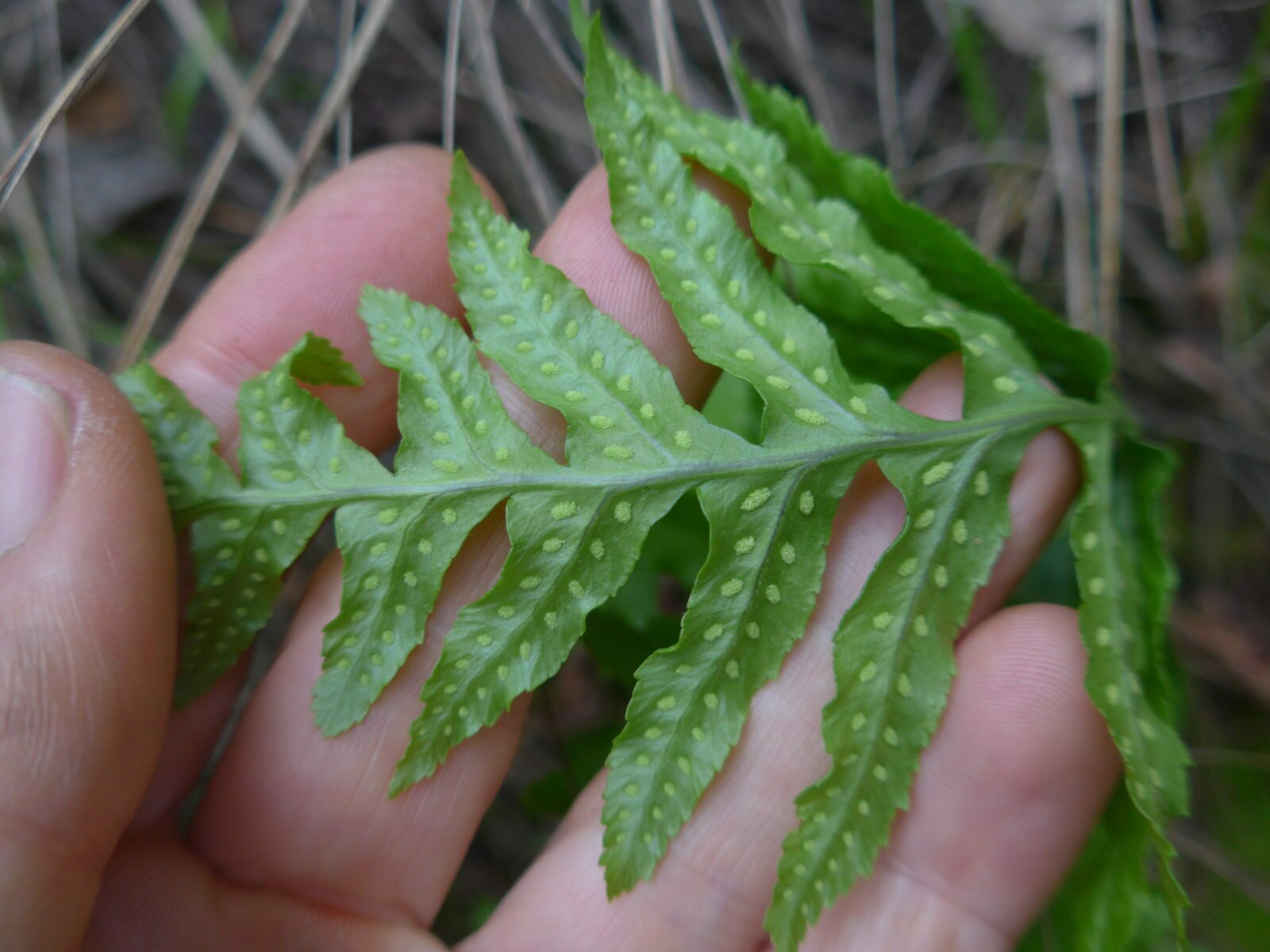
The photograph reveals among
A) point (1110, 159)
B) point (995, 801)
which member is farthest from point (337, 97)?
point (995, 801)

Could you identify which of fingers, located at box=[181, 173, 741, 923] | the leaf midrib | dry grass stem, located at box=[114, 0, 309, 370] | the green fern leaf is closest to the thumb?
the leaf midrib

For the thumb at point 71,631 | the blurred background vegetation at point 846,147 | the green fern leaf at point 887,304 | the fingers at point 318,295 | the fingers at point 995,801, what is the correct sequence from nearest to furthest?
the thumb at point 71,631
the green fern leaf at point 887,304
the fingers at point 995,801
the fingers at point 318,295
the blurred background vegetation at point 846,147

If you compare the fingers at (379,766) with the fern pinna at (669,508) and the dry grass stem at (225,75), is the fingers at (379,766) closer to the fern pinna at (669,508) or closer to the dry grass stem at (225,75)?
the fern pinna at (669,508)

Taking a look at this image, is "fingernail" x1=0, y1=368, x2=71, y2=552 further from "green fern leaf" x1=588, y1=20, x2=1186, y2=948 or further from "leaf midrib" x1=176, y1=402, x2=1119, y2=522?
"green fern leaf" x1=588, y1=20, x2=1186, y2=948

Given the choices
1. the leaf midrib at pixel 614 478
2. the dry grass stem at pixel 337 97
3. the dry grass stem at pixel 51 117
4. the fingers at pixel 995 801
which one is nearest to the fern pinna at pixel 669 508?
the leaf midrib at pixel 614 478

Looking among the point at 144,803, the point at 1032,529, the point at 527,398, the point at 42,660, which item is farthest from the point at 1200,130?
the point at 144,803

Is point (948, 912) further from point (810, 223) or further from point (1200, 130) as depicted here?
point (1200, 130)
